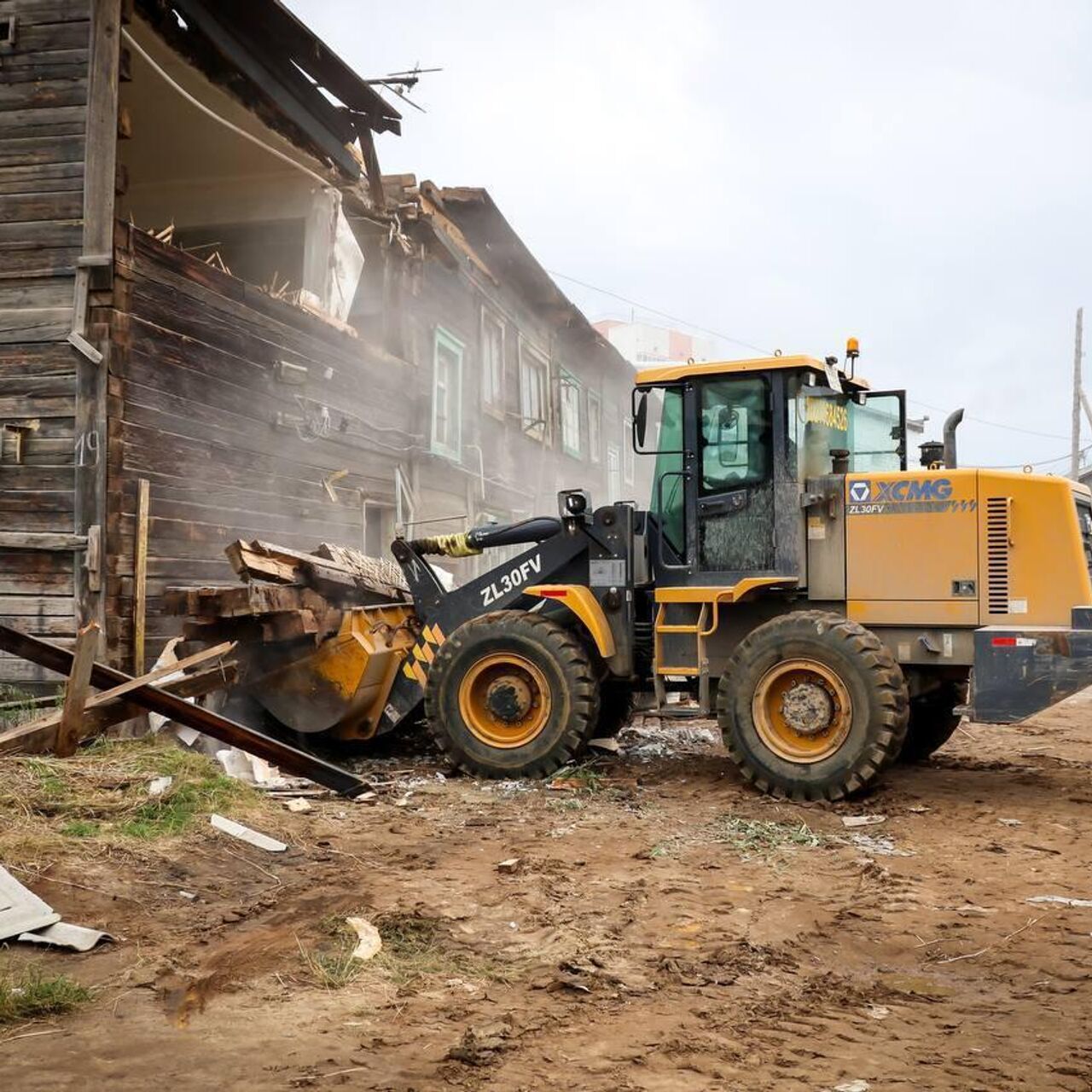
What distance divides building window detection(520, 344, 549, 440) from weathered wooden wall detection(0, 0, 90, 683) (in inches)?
445

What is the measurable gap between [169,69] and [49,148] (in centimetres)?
193

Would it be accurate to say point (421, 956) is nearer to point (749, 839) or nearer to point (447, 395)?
point (749, 839)

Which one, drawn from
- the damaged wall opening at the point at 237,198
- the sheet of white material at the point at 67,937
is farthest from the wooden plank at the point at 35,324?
the sheet of white material at the point at 67,937

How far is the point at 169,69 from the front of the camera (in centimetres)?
1045

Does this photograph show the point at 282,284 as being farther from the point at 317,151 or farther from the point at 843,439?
the point at 843,439

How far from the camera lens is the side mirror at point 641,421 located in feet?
26.3

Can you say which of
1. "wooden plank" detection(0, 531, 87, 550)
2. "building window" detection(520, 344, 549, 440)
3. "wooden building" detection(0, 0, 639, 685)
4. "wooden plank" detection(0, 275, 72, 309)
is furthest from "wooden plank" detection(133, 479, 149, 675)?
"building window" detection(520, 344, 549, 440)

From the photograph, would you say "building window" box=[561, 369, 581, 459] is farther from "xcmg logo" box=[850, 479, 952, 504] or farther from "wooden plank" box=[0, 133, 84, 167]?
"xcmg logo" box=[850, 479, 952, 504]

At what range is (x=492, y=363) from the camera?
18.5 meters

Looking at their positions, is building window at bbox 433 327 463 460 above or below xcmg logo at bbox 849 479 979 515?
above

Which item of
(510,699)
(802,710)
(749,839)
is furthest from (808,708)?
(510,699)

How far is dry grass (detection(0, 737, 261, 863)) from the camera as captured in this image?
18.1 feet

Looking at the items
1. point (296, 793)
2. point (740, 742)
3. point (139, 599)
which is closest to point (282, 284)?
point (139, 599)

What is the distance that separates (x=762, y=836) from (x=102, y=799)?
375 centimetres
